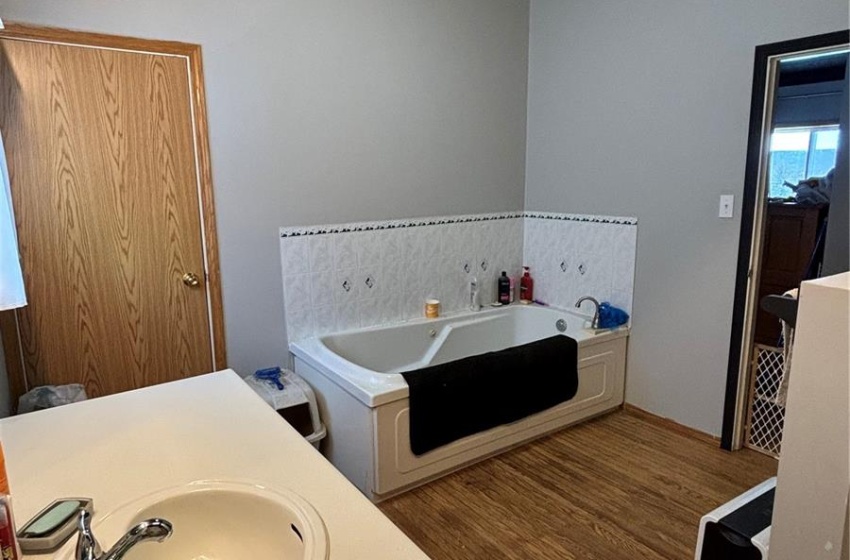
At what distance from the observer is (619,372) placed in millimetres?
3422

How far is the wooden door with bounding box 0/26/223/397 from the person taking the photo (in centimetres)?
225

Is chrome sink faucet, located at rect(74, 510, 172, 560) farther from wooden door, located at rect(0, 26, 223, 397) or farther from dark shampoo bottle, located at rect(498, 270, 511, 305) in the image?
dark shampoo bottle, located at rect(498, 270, 511, 305)

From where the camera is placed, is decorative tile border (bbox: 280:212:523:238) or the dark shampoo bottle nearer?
decorative tile border (bbox: 280:212:523:238)

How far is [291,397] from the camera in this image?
268 cm

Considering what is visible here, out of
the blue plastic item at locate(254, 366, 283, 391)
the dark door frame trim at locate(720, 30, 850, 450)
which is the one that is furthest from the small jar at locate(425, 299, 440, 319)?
the dark door frame trim at locate(720, 30, 850, 450)

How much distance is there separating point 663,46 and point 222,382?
109 inches

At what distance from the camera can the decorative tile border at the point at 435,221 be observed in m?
2.98

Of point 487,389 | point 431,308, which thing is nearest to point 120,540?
point 487,389

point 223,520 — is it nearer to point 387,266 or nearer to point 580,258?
point 387,266

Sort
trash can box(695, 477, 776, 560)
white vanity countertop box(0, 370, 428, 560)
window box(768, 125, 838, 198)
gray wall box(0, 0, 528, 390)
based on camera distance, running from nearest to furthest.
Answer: white vanity countertop box(0, 370, 428, 560)
trash can box(695, 477, 776, 560)
gray wall box(0, 0, 528, 390)
window box(768, 125, 838, 198)

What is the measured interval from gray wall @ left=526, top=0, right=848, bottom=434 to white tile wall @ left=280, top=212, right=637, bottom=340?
16 cm

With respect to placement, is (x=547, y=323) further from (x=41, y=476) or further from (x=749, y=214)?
(x=41, y=476)

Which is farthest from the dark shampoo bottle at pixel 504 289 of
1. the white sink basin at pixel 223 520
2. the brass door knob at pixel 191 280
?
the white sink basin at pixel 223 520

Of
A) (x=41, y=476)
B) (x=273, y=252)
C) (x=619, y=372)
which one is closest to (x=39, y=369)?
(x=273, y=252)
